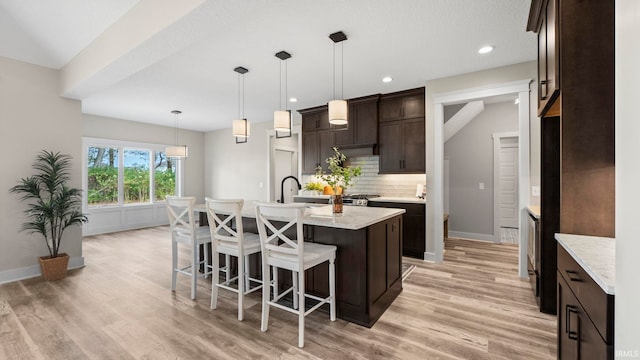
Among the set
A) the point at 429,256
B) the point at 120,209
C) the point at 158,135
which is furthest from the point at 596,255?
the point at 158,135

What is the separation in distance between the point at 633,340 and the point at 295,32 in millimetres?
3013

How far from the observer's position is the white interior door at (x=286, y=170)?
7.68m

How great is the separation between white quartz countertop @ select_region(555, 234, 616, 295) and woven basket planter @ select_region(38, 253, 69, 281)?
509cm

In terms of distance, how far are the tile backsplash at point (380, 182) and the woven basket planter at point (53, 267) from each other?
4373mm

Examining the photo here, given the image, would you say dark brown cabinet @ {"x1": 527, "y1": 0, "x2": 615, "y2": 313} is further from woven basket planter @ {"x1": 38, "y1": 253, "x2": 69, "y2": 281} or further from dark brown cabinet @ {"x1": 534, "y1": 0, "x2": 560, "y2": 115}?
woven basket planter @ {"x1": 38, "y1": 253, "x2": 69, "y2": 281}

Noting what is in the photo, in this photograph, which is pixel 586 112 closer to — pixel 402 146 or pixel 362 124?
pixel 402 146

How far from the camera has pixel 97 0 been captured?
2633 mm

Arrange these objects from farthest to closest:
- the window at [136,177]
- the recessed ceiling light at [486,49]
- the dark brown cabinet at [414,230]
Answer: the window at [136,177] → the dark brown cabinet at [414,230] → the recessed ceiling light at [486,49]

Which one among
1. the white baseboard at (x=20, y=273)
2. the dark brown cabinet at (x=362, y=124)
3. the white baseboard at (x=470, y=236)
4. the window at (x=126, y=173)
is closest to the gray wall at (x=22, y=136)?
the white baseboard at (x=20, y=273)

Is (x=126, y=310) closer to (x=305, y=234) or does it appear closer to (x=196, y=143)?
(x=305, y=234)

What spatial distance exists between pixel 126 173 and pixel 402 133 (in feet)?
21.7

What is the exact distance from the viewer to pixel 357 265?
8.02ft

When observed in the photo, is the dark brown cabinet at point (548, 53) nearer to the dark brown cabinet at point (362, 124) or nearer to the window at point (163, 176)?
the dark brown cabinet at point (362, 124)

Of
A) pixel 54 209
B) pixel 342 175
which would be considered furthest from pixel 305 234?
pixel 54 209
